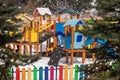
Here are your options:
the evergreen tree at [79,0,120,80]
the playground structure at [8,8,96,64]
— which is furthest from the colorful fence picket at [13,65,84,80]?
the evergreen tree at [79,0,120,80]

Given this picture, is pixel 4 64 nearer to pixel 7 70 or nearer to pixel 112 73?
pixel 7 70

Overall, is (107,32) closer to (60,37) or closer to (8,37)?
(8,37)

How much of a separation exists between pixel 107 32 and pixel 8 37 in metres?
1.64

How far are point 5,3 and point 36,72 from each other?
292 centimetres

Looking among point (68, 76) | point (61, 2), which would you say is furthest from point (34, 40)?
point (61, 2)

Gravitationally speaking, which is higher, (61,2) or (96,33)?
(61,2)

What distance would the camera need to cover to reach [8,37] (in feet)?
17.6

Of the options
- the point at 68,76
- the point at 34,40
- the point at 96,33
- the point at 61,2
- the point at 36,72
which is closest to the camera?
the point at 96,33

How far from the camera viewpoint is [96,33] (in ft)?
17.0

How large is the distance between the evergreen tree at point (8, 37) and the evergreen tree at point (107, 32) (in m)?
1.04

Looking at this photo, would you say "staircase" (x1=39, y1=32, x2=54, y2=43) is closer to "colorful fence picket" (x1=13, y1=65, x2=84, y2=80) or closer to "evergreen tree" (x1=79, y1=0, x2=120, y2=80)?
"colorful fence picket" (x1=13, y1=65, x2=84, y2=80)

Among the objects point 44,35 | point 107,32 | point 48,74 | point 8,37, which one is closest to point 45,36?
point 44,35

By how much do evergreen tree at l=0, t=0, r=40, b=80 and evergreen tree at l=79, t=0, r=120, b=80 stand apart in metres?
1.04

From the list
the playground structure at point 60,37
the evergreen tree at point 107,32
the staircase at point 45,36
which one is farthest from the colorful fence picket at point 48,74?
the staircase at point 45,36
